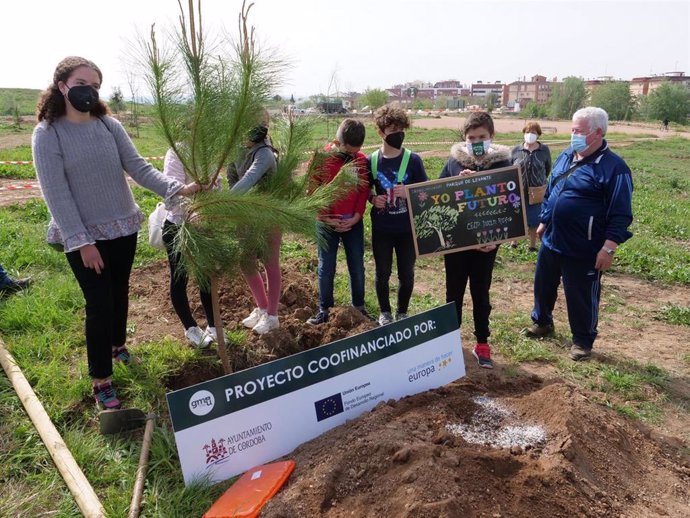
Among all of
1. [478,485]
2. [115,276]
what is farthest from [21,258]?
[478,485]

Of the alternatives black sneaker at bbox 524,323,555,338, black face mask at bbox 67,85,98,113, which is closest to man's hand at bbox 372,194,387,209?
black sneaker at bbox 524,323,555,338

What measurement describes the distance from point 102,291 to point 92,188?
23.4 inches

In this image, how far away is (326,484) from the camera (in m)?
2.13

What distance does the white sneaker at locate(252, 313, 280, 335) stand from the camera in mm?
3770

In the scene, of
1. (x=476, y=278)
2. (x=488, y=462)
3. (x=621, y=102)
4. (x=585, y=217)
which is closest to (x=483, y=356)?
(x=476, y=278)

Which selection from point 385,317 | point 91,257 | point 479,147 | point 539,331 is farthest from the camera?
point 539,331

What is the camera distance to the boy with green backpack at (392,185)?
143 inches

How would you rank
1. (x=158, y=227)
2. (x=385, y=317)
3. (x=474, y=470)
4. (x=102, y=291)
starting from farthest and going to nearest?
(x=385, y=317), (x=158, y=227), (x=102, y=291), (x=474, y=470)

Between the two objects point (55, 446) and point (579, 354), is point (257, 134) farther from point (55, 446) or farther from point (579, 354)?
point (579, 354)

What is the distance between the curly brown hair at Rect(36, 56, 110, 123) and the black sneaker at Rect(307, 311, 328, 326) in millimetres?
2312

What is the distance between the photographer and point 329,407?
260 cm

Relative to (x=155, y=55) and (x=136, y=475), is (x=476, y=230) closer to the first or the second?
(x=155, y=55)

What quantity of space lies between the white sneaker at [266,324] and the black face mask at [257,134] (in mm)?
1488

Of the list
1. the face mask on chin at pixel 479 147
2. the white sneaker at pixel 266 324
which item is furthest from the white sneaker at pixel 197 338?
the face mask on chin at pixel 479 147
